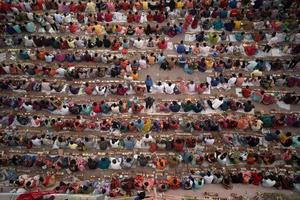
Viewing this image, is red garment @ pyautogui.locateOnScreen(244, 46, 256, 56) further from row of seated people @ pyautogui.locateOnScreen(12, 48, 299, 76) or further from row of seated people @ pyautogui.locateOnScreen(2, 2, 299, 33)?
row of seated people @ pyautogui.locateOnScreen(2, 2, 299, 33)

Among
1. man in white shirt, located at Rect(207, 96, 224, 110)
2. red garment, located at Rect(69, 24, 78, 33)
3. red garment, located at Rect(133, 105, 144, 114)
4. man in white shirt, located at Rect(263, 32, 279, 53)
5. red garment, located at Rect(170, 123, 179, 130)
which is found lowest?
red garment, located at Rect(170, 123, 179, 130)

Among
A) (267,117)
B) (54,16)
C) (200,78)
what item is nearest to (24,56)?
(54,16)


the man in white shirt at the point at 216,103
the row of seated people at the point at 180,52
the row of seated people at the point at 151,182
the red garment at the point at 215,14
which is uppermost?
the red garment at the point at 215,14

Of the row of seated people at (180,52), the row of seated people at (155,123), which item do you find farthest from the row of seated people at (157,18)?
the row of seated people at (155,123)

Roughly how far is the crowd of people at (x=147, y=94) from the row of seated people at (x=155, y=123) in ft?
0.16

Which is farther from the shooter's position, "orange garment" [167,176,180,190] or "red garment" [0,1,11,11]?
"red garment" [0,1,11,11]

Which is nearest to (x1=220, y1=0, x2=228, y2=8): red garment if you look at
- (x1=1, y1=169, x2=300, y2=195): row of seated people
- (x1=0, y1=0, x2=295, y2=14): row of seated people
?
(x1=0, y1=0, x2=295, y2=14): row of seated people

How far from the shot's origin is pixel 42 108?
67.6ft

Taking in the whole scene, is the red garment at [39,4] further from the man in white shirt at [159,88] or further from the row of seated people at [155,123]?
the man in white shirt at [159,88]

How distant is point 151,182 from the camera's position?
18141mm

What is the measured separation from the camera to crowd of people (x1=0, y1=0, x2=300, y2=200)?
18797 millimetres

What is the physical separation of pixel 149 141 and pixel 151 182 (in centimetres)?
199

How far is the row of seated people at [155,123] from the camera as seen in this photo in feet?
64.1

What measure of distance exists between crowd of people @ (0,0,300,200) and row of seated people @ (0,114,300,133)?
0.05m
